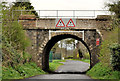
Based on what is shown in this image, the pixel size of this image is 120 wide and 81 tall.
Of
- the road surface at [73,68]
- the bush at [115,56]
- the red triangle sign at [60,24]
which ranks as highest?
the red triangle sign at [60,24]

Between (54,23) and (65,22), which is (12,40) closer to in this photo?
(54,23)

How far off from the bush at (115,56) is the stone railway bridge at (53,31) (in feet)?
22.4

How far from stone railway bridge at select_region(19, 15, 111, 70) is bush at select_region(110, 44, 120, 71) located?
683 cm

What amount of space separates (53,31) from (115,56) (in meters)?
8.67

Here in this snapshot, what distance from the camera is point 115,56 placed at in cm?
1290

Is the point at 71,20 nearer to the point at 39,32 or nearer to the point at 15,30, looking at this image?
the point at 39,32

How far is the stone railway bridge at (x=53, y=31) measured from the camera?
20.3m

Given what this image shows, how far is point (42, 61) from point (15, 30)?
5.04 metres

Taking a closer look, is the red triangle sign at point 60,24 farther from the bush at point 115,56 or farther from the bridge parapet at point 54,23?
the bush at point 115,56

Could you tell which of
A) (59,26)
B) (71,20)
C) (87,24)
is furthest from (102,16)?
(59,26)

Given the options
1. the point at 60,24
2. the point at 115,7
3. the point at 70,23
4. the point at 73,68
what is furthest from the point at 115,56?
the point at 73,68

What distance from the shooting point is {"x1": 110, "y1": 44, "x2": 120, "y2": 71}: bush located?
41.5 ft

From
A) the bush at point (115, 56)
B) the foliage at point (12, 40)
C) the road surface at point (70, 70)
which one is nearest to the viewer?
the bush at point (115, 56)

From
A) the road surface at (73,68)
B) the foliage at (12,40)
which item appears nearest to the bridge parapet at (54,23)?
the foliage at (12,40)
